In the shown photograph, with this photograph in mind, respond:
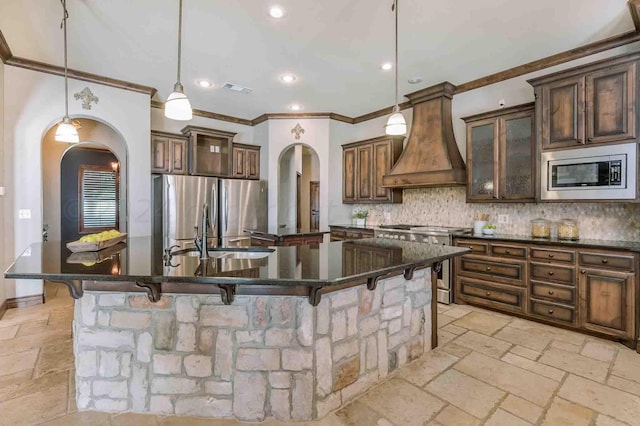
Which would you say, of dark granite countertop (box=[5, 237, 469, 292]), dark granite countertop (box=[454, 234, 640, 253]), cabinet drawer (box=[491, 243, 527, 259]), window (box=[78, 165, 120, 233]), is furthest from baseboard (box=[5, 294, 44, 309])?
cabinet drawer (box=[491, 243, 527, 259])

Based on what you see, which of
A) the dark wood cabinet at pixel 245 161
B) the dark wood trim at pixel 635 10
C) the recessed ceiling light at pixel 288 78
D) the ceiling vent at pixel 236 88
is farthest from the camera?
the dark wood cabinet at pixel 245 161

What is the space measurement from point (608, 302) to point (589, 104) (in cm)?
188

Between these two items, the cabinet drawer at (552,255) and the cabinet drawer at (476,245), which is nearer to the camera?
the cabinet drawer at (552,255)

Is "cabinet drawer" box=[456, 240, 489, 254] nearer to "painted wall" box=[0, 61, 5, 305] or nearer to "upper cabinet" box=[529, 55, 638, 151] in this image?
"upper cabinet" box=[529, 55, 638, 151]

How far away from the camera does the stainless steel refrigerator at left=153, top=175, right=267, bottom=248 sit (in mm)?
4668

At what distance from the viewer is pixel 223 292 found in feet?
5.56

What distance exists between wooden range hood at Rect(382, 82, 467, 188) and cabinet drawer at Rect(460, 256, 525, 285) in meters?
1.06

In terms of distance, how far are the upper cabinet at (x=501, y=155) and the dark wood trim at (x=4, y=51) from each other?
5.30 metres

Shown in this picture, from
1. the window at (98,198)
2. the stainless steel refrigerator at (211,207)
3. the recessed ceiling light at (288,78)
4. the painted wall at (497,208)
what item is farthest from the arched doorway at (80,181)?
the painted wall at (497,208)

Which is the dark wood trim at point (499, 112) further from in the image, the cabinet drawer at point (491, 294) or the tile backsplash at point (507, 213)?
the cabinet drawer at point (491, 294)

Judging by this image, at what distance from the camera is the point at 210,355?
70.9 inches

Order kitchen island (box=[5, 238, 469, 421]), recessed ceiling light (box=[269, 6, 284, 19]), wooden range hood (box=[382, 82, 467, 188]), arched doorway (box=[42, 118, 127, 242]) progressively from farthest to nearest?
arched doorway (box=[42, 118, 127, 242]) < wooden range hood (box=[382, 82, 467, 188]) < recessed ceiling light (box=[269, 6, 284, 19]) < kitchen island (box=[5, 238, 469, 421])

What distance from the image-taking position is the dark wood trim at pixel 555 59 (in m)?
3.04

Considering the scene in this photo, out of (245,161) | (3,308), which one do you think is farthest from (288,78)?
(3,308)
